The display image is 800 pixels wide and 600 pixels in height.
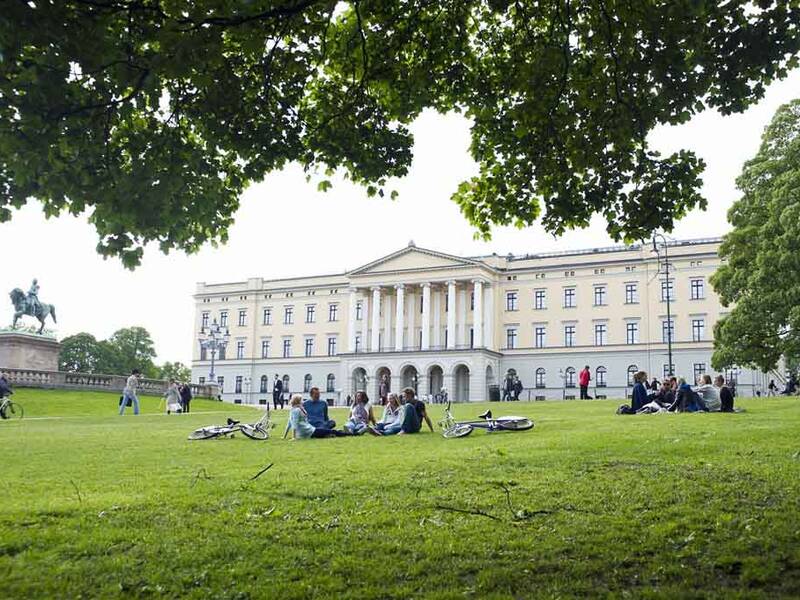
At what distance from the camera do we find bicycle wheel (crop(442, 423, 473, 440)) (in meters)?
15.7

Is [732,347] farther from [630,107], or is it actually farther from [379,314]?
[379,314]

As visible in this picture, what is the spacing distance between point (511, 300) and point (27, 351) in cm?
4819

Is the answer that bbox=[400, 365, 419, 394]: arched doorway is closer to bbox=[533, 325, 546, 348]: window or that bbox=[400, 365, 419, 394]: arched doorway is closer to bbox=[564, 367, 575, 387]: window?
bbox=[533, 325, 546, 348]: window

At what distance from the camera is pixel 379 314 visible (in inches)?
3184

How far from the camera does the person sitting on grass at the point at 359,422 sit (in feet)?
57.9

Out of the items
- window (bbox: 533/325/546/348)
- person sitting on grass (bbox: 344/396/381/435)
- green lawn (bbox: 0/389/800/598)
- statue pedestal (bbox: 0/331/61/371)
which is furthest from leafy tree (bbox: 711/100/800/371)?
window (bbox: 533/325/546/348)

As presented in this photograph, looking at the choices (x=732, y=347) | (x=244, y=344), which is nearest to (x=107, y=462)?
(x=732, y=347)

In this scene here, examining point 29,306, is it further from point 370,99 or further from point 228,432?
point 370,99

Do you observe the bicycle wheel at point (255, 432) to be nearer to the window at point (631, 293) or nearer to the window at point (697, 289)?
the window at point (631, 293)

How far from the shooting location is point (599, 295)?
244ft

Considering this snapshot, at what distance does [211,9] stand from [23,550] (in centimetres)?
495

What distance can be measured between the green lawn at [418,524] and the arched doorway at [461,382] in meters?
64.2

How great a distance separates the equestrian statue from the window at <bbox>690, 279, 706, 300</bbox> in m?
53.4

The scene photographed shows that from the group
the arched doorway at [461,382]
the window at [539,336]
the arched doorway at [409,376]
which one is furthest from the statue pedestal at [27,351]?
the window at [539,336]
